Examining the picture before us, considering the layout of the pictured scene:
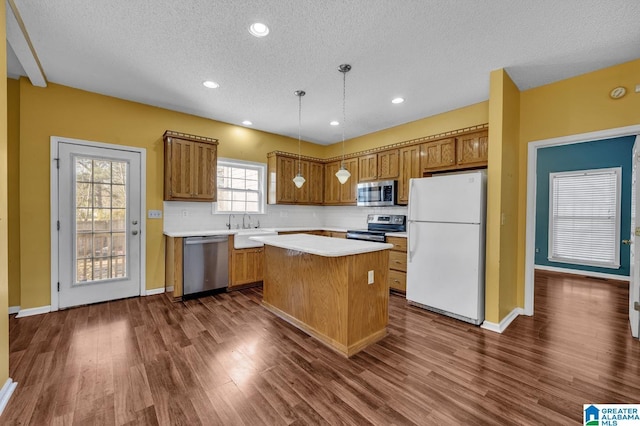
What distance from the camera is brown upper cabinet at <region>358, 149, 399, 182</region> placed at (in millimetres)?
4559

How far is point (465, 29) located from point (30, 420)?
4.12 metres

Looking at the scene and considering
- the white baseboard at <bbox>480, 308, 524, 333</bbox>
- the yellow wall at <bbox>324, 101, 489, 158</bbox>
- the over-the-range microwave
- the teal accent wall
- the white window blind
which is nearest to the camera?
the white baseboard at <bbox>480, 308, 524, 333</bbox>

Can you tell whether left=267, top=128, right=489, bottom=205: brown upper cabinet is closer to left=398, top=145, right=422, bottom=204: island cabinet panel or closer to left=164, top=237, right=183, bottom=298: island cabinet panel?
left=398, top=145, right=422, bottom=204: island cabinet panel

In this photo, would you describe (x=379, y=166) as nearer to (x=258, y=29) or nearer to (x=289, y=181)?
(x=289, y=181)

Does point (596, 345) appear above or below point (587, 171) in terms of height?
below

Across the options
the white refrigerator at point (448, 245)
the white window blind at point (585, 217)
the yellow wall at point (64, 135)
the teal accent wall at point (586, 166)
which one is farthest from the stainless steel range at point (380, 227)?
the white window blind at point (585, 217)

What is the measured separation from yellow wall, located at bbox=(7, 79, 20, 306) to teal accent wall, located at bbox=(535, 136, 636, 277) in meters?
8.79

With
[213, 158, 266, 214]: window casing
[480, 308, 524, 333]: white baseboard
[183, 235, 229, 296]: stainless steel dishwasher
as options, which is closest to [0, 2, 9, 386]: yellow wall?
[183, 235, 229, 296]: stainless steel dishwasher

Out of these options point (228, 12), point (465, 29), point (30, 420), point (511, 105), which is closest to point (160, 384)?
point (30, 420)

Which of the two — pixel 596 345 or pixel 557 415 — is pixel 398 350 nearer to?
pixel 557 415

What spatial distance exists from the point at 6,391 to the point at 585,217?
833 cm

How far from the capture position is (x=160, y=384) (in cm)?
196

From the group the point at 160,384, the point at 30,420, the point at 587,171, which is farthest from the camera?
the point at 587,171

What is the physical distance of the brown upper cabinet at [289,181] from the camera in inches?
201
